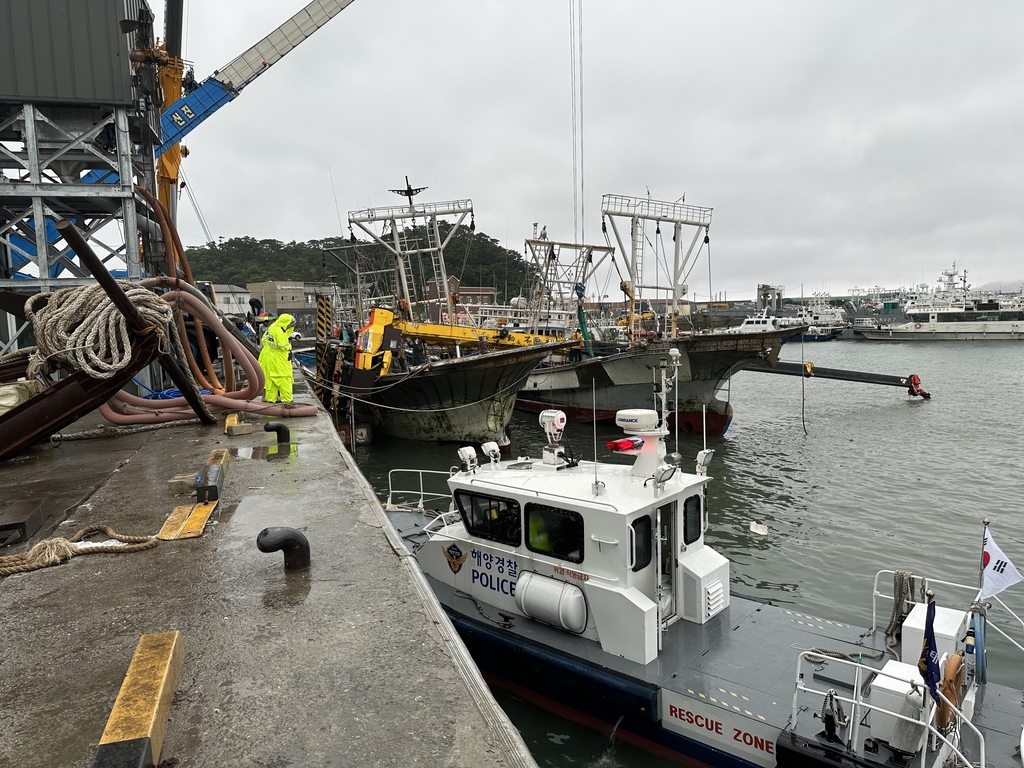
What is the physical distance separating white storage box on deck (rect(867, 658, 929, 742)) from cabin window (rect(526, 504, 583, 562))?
2444 mm

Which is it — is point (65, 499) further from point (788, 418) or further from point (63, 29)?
point (788, 418)

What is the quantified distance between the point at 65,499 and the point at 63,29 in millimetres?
10496

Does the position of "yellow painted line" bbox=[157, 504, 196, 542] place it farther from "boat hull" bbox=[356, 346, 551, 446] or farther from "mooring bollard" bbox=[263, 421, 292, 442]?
"boat hull" bbox=[356, 346, 551, 446]

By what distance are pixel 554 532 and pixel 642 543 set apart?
830mm

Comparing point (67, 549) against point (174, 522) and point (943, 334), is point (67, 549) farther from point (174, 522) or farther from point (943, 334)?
point (943, 334)

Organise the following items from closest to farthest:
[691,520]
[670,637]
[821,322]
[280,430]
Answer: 1. [670,637]
2. [691,520]
3. [280,430]
4. [821,322]

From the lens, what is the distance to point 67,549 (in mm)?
4184

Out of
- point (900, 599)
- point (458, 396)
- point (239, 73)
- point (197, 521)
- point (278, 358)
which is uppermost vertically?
point (239, 73)

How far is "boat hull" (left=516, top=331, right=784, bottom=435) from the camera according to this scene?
62.8 ft

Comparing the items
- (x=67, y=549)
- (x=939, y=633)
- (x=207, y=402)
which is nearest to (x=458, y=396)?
(x=207, y=402)

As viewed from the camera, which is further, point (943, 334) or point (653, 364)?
point (943, 334)

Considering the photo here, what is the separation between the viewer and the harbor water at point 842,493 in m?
8.45

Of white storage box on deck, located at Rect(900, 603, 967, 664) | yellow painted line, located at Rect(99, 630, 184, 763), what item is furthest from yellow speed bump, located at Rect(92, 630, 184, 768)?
white storage box on deck, located at Rect(900, 603, 967, 664)

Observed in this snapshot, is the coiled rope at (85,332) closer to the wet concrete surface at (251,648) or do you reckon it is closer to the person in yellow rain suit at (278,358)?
the wet concrete surface at (251,648)
